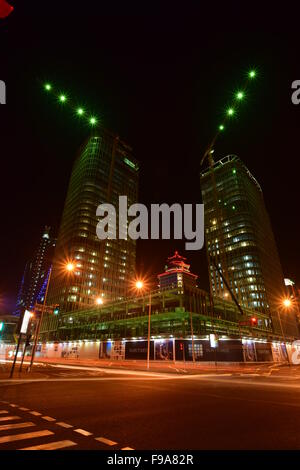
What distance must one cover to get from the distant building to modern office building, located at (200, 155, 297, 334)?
14503mm

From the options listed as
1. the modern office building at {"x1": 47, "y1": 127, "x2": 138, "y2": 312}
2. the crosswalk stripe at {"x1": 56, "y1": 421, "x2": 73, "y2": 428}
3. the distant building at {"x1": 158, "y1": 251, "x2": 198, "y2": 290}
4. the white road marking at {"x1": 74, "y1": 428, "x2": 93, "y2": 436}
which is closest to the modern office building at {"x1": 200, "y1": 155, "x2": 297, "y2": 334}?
the distant building at {"x1": 158, "y1": 251, "x2": 198, "y2": 290}

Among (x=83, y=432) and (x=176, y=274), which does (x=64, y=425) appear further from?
(x=176, y=274)

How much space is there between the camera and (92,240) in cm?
12369

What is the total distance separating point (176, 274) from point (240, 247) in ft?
130

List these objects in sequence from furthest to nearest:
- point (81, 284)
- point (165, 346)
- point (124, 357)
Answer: point (81, 284)
point (124, 357)
point (165, 346)

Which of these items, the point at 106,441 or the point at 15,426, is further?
the point at 15,426

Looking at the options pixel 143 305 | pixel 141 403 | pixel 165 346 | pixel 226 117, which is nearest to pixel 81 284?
pixel 143 305

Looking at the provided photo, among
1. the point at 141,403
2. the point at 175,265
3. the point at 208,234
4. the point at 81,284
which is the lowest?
the point at 141,403

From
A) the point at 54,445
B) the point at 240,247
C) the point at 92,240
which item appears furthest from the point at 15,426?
the point at 240,247

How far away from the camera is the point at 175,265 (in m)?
122

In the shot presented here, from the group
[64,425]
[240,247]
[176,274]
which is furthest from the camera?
[240,247]
